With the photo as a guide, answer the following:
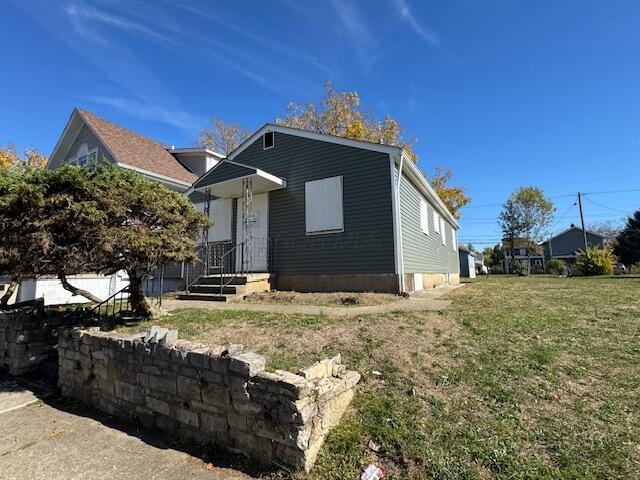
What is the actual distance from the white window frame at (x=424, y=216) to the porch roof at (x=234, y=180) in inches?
197

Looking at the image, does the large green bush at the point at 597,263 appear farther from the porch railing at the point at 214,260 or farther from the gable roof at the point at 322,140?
the porch railing at the point at 214,260

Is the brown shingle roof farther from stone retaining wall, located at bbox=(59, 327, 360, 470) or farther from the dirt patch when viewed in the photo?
stone retaining wall, located at bbox=(59, 327, 360, 470)

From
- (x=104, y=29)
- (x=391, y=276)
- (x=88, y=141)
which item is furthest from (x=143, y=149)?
(x=391, y=276)

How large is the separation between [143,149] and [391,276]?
14090 mm

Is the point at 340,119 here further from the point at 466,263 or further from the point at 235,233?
the point at 466,263

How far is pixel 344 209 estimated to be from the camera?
9.87m

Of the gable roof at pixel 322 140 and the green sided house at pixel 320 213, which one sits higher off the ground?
the gable roof at pixel 322 140

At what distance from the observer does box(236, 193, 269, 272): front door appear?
11295 mm

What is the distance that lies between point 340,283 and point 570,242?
5230 cm

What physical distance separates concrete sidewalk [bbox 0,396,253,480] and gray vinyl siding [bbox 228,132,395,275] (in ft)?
21.6

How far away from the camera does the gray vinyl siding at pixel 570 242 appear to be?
48.1 m

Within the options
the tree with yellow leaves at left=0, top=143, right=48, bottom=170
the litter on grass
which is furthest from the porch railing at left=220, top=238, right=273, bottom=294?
the tree with yellow leaves at left=0, top=143, right=48, bottom=170

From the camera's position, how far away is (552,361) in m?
3.95

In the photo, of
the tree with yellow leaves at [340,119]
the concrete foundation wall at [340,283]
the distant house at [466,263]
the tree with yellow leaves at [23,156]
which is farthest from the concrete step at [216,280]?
the distant house at [466,263]
